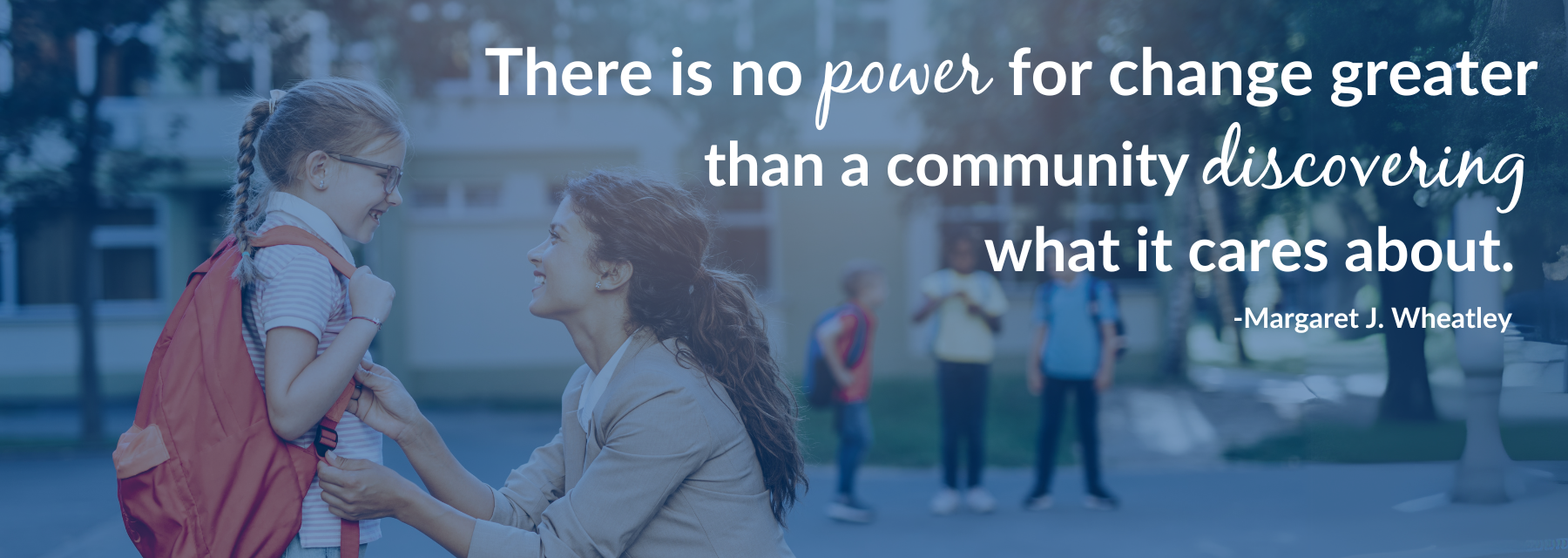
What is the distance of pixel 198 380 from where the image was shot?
1649mm

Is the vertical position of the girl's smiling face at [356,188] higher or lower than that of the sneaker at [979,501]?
higher

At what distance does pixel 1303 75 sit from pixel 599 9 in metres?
7.87

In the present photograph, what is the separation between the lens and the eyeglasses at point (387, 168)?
6.14ft

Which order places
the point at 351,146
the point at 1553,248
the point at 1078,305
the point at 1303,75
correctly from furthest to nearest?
the point at 1078,305, the point at 1303,75, the point at 1553,248, the point at 351,146

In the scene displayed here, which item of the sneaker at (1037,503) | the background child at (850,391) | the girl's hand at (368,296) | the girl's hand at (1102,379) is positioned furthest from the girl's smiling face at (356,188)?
the sneaker at (1037,503)

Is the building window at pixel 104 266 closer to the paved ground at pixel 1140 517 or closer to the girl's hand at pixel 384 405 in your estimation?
the paved ground at pixel 1140 517

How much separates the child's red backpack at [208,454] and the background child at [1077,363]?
539cm

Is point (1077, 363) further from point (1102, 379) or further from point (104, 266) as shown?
point (104, 266)

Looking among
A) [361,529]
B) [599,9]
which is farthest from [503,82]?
[599,9]

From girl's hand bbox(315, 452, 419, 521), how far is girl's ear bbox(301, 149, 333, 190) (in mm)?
473

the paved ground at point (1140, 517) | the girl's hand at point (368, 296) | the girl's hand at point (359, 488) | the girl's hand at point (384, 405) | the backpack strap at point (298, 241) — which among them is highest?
the backpack strap at point (298, 241)

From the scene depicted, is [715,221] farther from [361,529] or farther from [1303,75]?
[1303,75]

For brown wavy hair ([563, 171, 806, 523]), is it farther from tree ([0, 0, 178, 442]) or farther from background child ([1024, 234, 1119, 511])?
tree ([0, 0, 178, 442])

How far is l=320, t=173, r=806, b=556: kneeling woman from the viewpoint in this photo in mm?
1759
